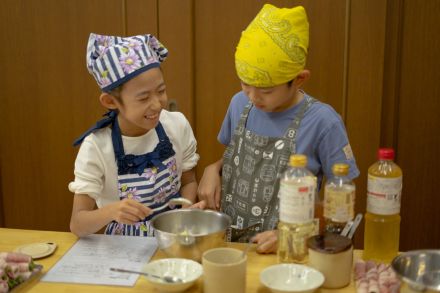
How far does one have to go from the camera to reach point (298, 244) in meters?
1.16

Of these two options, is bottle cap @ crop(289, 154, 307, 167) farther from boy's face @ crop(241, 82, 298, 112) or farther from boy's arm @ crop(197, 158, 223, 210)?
boy's arm @ crop(197, 158, 223, 210)

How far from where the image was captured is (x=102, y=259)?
1.26 m

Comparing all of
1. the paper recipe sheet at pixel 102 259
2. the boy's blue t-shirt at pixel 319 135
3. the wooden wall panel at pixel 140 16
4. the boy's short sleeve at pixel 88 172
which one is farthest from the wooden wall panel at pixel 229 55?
the paper recipe sheet at pixel 102 259

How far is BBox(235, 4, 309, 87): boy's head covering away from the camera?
4.44 feet

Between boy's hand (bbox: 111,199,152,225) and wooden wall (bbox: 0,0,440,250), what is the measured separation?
1.28 meters

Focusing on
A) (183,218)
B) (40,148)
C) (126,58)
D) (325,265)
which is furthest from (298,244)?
(40,148)

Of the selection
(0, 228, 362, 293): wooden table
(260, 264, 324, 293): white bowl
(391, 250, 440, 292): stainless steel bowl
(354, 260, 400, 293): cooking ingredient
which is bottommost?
(0, 228, 362, 293): wooden table

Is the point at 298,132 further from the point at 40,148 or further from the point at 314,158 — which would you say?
the point at 40,148

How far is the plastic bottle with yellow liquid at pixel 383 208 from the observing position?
3.68 ft

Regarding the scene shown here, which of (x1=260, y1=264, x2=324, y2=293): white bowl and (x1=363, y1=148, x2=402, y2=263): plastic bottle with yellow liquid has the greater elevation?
(x1=363, y1=148, x2=402, y2=263): plastic bottle with yellow liquid

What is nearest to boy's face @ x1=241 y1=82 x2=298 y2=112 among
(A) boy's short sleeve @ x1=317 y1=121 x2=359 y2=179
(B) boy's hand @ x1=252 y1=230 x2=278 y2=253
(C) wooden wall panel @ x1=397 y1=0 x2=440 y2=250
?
(A) boy's short sleeve @ x1=317 y1=121 x2=359 y2=179

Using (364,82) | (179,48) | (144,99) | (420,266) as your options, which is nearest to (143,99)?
(144,99)

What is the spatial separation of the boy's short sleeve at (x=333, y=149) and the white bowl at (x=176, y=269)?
1.58 feet

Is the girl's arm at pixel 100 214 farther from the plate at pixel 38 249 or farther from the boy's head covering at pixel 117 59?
the boy's head covering at pixel 117 59
